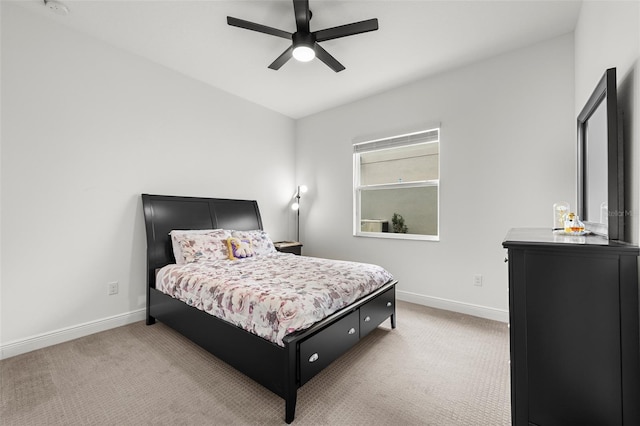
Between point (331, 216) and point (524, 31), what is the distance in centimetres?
304

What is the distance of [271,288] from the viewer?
195 centimetres

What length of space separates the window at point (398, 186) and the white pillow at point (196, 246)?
1.97 m

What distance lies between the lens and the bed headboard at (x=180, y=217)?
9.61 ft

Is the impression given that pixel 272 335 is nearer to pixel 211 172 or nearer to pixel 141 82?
pixel 211 172

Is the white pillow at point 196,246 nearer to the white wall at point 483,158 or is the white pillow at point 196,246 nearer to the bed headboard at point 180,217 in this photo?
the bed headboard at point 180,217

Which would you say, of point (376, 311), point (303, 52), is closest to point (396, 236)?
point (376, 311)

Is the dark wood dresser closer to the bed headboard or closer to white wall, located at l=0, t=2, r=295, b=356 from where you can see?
the bed headboard

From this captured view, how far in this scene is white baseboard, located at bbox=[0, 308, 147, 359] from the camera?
7.27 feet

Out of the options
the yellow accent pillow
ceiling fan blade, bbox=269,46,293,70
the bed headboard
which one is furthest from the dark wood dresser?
the bed headboard

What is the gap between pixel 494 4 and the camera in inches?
87.2

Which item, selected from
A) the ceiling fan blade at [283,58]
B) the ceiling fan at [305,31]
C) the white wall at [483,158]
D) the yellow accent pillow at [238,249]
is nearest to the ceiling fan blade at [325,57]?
the ceiling fan at [305,31]

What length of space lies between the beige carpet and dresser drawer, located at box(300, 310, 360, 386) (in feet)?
0.58

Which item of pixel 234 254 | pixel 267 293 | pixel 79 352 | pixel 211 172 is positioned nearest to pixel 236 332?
pixel 267 293

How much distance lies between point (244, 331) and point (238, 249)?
4.64 feet
